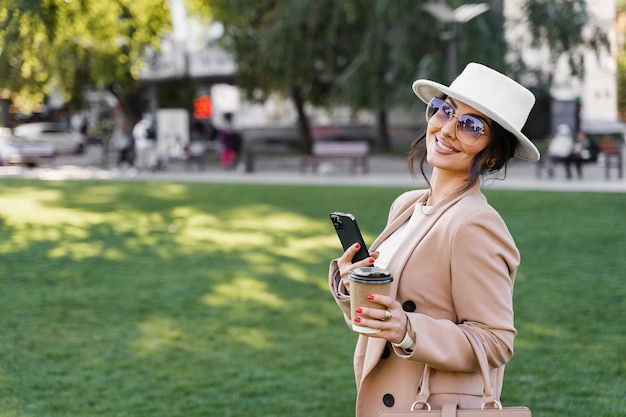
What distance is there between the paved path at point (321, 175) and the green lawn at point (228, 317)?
6.66m

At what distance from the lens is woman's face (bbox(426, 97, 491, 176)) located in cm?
266

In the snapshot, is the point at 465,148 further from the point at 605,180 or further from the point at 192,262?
the point at 605,180

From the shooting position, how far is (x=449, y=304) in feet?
8.56

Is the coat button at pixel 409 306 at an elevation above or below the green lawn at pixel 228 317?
above

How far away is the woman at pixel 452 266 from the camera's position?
2518mm

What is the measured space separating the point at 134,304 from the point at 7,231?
6.80 meters

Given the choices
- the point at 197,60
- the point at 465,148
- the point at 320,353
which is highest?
the point at 197,60

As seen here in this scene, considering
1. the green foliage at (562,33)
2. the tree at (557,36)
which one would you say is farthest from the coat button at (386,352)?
the green foliage at (562,33)

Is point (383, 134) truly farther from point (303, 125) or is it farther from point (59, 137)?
point (59, 137)

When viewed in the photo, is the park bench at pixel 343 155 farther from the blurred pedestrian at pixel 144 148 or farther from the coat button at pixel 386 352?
the coat button at pixel 386 352

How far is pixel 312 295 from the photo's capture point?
955 cm

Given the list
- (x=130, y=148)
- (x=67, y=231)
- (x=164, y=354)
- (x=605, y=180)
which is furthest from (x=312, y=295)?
(x=130, y=148)

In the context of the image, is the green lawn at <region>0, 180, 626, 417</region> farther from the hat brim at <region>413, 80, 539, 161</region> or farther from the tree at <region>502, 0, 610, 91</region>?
the tree at <region>502, 0, 610, 91</region>

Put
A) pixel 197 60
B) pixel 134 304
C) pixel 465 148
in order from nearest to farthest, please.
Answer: pixel 465 148 < pixel 134 304 < pixel 197 60
